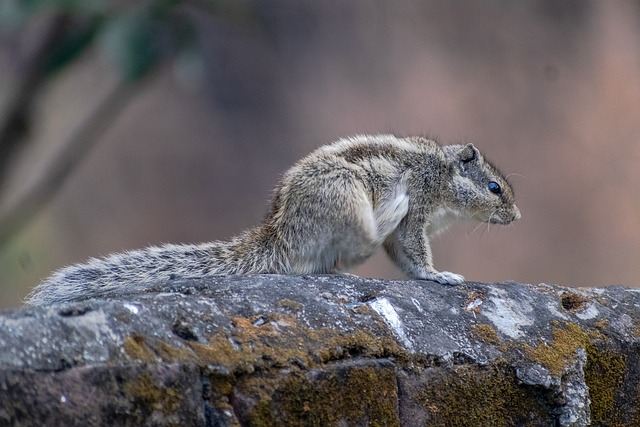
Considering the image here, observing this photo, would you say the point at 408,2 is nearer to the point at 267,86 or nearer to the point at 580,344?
the point at 267,86

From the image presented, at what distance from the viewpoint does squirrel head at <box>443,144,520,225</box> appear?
17.4 feet

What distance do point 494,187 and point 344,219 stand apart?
120 cm

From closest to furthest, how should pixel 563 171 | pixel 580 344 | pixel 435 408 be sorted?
1. pixel 435 408
2. pixel 580 344
3. pixel 563 171

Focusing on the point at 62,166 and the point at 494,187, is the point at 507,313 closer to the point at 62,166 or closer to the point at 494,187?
the point at 494,187

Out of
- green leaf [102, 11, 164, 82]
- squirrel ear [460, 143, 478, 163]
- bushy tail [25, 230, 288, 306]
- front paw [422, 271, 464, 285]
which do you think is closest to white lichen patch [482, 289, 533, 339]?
front paw [422, 271, 464, 285]

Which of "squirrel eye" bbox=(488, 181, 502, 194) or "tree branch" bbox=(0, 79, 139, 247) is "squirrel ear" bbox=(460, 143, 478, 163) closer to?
"squirrel eye" bbox=(488, 181, 502, 194)

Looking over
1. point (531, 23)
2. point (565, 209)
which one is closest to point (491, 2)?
point (531, 23)

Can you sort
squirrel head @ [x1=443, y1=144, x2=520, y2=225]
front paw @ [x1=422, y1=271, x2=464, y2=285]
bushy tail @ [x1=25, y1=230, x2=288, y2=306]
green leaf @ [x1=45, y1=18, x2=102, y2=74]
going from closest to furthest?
bushy tail @ [x1=25, y1=230, x2=288, y2=306] → front paw @ [x1=422, y1=271, x2=464, y2=285] → squirrel head @ [x1=443, y1=144, x2=520, y2=225] → green leaf @ [x1=45, y1=18, x2=102, y2=74]

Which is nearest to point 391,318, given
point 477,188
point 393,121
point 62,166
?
point 477,188

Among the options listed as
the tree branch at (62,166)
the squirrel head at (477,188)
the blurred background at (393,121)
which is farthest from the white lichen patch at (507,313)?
the blurred background at (393,121)

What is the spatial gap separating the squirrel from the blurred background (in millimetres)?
→ 7311

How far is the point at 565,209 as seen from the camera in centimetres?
1295

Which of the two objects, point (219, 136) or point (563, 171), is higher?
point (219, 136)

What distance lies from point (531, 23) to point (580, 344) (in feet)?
32.3
